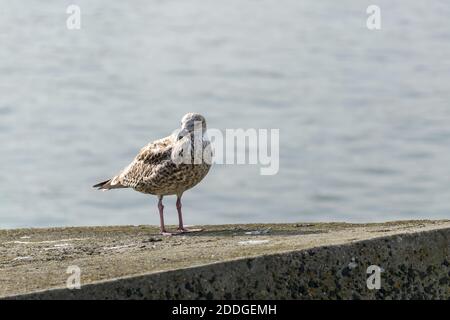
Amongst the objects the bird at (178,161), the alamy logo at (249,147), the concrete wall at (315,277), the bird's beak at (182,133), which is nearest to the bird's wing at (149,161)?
the bird at (178,161)

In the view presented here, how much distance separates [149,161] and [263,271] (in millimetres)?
4342

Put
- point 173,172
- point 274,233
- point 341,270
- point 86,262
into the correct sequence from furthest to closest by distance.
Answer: point 173,172 < point 274,233 < point 86,262 < point 341,270

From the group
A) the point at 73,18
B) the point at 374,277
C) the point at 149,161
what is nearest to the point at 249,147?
the point at 149,161

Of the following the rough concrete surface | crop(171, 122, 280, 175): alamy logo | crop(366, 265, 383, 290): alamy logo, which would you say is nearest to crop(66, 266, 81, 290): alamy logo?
the rough concrete surface

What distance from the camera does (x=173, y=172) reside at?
9398 millimetres

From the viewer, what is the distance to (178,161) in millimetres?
9336

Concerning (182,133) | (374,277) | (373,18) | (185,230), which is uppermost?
(373,18)

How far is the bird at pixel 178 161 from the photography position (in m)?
9.33

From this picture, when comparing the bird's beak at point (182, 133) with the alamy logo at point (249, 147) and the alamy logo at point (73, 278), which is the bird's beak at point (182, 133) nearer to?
the alamy logo at point (73, 278)

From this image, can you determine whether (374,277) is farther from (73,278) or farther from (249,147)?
(249,147)

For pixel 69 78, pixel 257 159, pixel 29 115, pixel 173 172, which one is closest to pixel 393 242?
pixel 173 172

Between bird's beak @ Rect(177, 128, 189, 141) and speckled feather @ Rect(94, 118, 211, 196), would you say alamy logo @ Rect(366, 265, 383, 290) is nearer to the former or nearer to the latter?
speckled feather @ Rect(94, 118, 211, 196)

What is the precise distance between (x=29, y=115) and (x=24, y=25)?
6.39 m

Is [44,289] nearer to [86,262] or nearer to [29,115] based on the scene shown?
[86,262]
